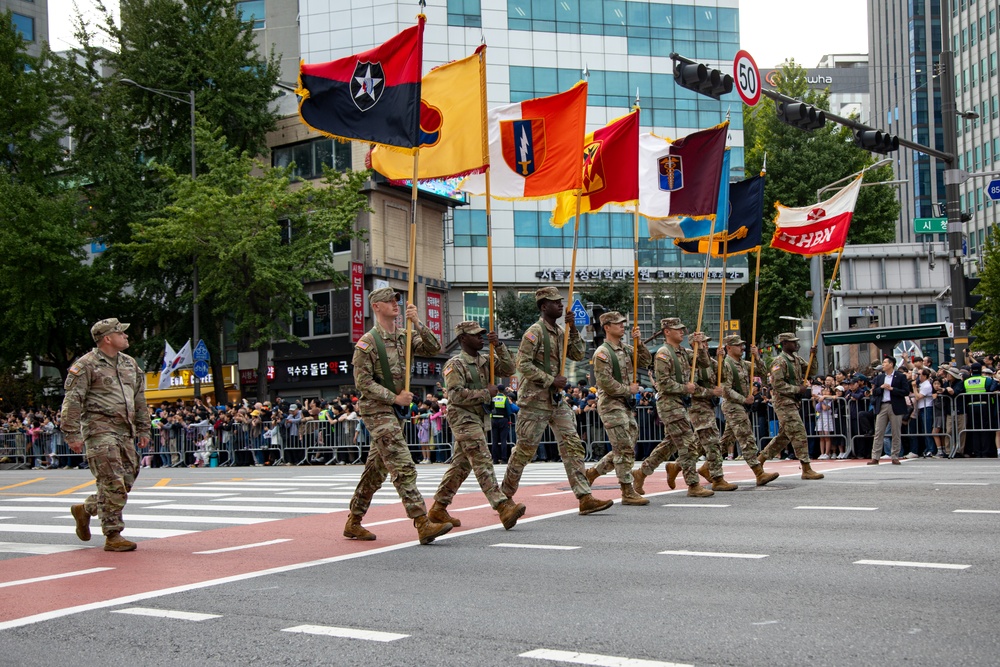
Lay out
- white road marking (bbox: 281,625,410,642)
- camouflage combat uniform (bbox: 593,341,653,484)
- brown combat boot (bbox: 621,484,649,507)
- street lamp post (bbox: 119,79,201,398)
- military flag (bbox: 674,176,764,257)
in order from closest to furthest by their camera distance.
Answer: white road marking (bbox: 281,625,410,642) → camouflage combat uniform (bbox: 593,341,653,484) → brown combat boot (bbox: 621,484,649,507) → military flag (bbox: 674,176,764,257) → street lamp post (bbox: 119,79,201,398)

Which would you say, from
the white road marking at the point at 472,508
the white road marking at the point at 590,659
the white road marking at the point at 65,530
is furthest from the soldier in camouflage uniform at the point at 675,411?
the white road marking at the point at 590,659

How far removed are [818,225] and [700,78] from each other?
4.01m

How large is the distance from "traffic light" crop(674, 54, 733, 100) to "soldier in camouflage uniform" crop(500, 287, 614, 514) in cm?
717

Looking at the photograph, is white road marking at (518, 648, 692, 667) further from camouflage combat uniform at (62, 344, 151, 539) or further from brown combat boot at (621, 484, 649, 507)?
brown combat boot at (621, 484, 649, 507)

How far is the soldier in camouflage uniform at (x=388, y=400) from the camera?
920 cm

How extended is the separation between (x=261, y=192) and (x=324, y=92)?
87.8ft

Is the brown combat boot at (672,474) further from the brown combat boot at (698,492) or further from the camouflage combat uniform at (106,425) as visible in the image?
the camouflage combat uniform at (106,425)

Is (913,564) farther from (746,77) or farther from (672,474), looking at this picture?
(746,77)

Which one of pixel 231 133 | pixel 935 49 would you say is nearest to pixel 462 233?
pixel 231 133

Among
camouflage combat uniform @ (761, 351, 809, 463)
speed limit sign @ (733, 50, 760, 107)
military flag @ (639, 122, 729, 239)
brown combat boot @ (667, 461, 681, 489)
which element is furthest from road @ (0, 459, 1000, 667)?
speed limit sign @ (733, 50, 760, 107)

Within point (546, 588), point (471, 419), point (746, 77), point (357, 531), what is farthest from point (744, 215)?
point (546, 588)

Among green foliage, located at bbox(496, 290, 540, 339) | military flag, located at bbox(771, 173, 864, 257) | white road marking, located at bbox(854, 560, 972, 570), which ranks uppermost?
green foliage, located at bbox(496, 290, 540, 339)

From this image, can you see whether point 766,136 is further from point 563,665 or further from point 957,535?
point 563,665

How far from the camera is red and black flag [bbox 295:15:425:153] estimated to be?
11.4 meters
